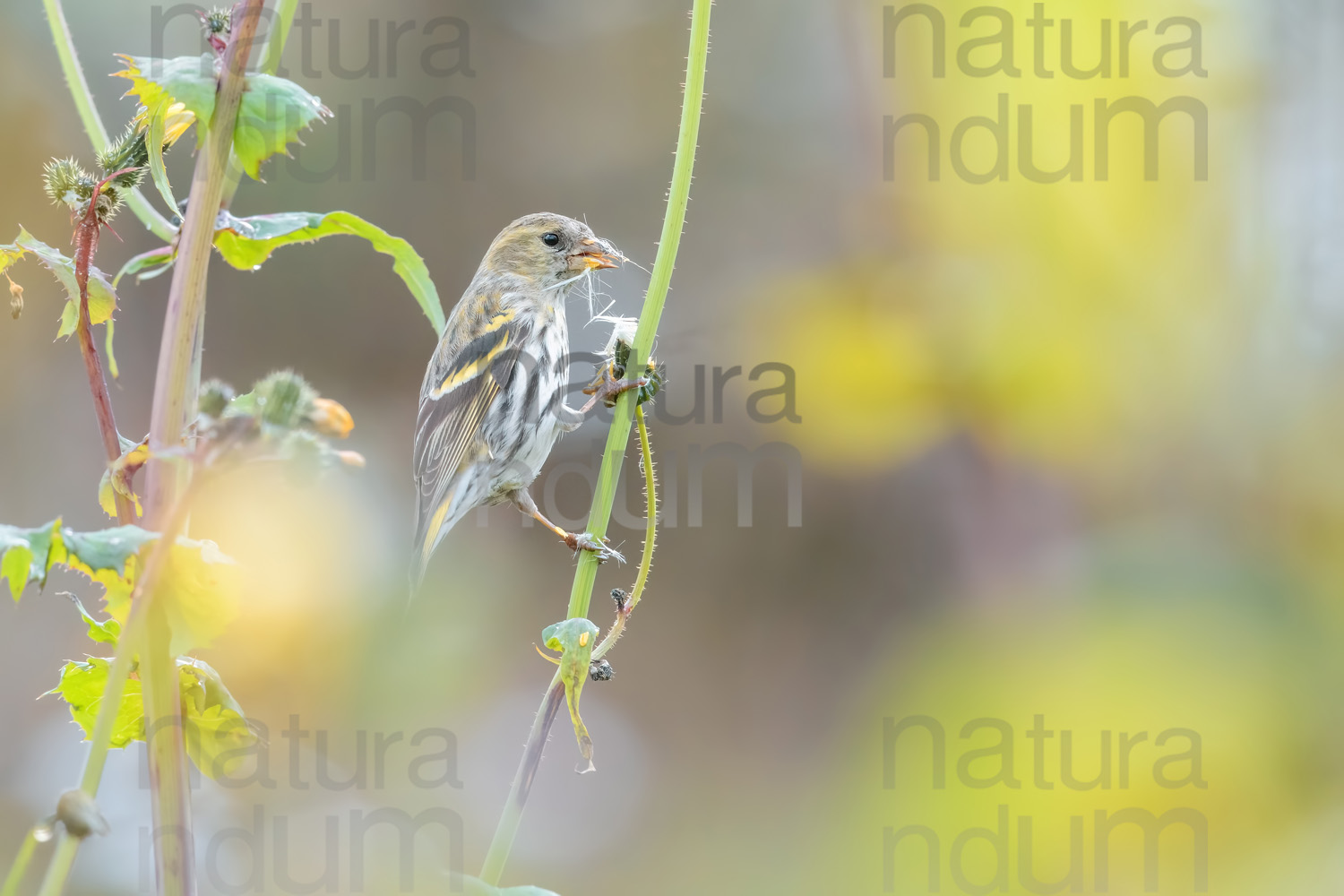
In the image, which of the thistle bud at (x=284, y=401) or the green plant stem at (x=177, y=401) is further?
the green plant stem at (x=177, y=401)

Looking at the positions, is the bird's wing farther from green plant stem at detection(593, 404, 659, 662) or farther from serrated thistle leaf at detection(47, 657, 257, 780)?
serrated thistle leaf at detection(47, 657, 257, 780)

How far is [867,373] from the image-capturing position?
4.41 metres

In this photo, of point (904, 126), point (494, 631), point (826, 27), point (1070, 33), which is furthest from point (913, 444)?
point (826, 27)

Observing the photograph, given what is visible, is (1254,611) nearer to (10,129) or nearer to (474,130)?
(474,130)

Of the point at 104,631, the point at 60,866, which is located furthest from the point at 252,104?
the point at 60,866

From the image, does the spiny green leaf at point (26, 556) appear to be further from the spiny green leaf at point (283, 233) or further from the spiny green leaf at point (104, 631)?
the spiny green leaf at point (283, 233)

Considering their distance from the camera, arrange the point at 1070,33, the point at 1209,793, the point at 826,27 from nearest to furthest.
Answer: the point at 1209,793
the point at 1070,33
the point at 826,27

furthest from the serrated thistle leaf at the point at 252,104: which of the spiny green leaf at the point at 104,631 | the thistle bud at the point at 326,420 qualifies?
the spiny green leaf at the point at 104,631

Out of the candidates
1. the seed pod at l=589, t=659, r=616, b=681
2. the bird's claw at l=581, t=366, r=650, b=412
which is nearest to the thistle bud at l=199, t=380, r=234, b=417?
the seed pod at l=589, t=659, r=616, b=681

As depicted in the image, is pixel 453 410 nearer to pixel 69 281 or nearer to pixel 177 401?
pixel 69 281

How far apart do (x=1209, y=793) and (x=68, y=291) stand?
306cm

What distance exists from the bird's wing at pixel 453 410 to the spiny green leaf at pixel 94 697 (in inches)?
81.6

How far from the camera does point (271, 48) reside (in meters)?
1.01

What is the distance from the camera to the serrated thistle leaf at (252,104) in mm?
936
